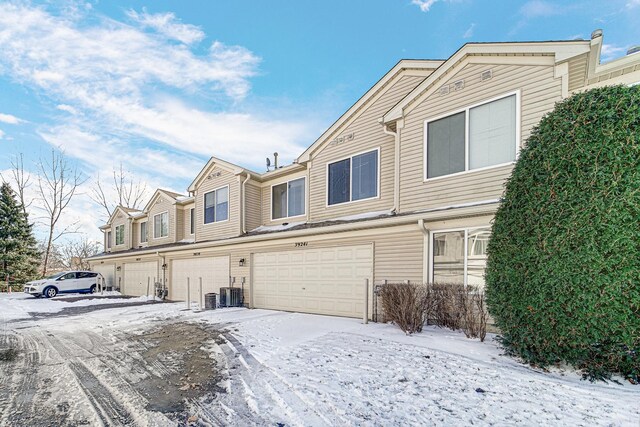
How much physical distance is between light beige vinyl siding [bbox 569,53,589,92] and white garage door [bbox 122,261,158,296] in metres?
18.0

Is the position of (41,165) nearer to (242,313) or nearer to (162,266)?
(162,266)

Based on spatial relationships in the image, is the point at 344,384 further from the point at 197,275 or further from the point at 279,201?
the point at 197,275

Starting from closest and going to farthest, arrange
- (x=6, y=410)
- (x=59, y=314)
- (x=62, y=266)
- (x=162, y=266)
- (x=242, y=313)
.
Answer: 1. (x=6, y=410)
2. (x=242, y=313)
3. (x=59, y=314)
4. (x=162, y=266)
5. (x=62, y=266)

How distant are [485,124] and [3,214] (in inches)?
1218

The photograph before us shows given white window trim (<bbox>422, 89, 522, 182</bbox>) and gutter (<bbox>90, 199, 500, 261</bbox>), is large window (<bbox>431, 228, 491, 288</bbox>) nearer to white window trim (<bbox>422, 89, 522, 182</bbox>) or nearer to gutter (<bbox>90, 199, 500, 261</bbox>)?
gutter (<bbox>90, 199, 500, 261</bbox>)

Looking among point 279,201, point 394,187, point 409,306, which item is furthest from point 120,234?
point 409,306

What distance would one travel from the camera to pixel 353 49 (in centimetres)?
1444

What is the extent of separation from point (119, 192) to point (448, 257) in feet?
106

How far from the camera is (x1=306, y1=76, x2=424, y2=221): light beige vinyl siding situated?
8922mm

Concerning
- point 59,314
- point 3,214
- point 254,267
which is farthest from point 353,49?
point 3,214

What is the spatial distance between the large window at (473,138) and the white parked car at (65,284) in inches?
790

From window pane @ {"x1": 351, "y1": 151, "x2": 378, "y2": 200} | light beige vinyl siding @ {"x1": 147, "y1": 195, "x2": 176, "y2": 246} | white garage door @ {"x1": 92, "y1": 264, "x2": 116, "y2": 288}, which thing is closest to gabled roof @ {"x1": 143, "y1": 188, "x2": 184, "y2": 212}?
light beige vinyl siding @ {"x1": 147, "y1": 195, "x2": 176, "y2": 246}

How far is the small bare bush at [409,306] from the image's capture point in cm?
625

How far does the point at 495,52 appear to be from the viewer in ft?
22.4
